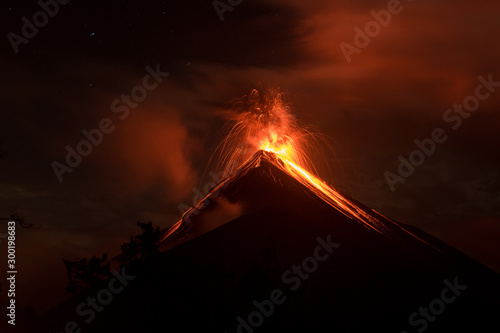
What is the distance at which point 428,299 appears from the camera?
3900 cm

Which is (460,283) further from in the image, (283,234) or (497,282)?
(497,282)

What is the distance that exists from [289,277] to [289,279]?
38 centimetres

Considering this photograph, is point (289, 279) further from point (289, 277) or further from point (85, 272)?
point (85, 272)

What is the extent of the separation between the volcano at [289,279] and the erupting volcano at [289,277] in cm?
7

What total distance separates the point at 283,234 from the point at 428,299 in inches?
439

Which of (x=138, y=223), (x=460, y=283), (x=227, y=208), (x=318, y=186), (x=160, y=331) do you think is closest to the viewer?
(x=160, y=331)

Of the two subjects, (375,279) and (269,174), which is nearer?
(375,279)

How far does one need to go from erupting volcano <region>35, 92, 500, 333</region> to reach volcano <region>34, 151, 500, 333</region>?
0.07 meters

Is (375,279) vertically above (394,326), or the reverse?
(375,279)

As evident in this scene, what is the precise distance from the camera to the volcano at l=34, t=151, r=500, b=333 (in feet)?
95.8

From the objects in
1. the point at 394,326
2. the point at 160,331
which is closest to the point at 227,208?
the point at 394,326

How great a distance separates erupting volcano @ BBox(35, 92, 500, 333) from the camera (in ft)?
95.9

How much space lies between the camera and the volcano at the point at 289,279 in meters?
29.2

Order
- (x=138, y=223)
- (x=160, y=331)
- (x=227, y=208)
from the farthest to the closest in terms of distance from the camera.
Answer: (x=227, y=208), (x=138, y=223), (x=160, y=331)
